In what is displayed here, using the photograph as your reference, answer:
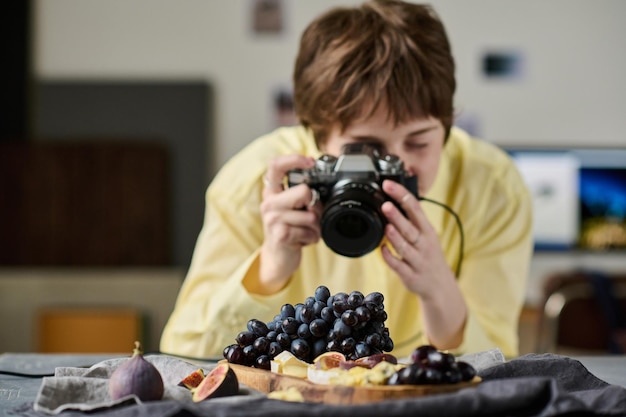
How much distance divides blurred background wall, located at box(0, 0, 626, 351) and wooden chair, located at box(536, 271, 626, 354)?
1.33 metres

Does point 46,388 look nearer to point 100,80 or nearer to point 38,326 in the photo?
point 38,326

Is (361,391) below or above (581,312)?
above

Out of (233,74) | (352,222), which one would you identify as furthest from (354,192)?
(233,74)

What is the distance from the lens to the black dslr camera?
112 cm

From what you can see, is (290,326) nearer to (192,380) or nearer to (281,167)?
(192,380)

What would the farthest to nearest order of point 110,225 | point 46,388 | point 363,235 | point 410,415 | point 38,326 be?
point 110,225 < point 38,326 < point 363,235 < point 46,388 < point 410,415

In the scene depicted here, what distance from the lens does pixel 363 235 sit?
1146 mm

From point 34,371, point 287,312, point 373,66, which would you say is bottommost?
point 34,371

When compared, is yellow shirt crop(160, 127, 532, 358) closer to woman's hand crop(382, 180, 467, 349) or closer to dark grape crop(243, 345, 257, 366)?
woman's hand crop(382, 180, 467, 349)

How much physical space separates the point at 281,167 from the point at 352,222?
20 cm

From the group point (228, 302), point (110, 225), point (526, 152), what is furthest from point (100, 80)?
point (228, 302)

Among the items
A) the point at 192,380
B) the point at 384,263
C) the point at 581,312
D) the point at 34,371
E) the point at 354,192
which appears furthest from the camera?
the point at 581,312

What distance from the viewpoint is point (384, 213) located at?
1.24 metres

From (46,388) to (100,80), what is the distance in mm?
3669
